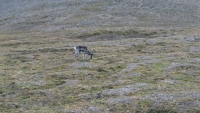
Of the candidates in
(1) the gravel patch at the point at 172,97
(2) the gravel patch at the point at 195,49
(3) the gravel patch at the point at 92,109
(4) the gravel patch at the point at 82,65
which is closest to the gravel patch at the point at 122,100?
(1) the gravel patch at the point at 172,97

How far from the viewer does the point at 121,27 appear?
332 ft

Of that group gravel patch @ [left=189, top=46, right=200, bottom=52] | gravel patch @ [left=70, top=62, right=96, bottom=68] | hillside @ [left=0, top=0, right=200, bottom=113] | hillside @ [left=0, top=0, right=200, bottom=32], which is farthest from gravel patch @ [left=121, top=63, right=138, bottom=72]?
hillside @ [left=0, top=0, right=200, bottom=32]

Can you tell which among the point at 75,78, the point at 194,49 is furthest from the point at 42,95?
the point at 194,49

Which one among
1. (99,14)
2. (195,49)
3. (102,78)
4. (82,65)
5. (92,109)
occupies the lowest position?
(195,49)

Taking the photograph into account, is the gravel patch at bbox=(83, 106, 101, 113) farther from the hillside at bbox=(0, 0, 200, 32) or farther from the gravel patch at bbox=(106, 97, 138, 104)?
the hillside at bbox=(0, 0, 200, 32)

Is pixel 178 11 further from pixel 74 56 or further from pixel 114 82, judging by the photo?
pixel 114 82

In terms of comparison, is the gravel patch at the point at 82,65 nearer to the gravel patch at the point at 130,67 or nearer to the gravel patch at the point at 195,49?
the gravel patch at the point at 130,67

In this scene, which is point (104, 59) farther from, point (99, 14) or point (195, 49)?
point (99, 14)

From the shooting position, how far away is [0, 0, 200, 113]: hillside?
36438 mm

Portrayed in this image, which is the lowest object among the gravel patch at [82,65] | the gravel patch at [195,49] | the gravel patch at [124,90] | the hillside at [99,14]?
the gravel patch at [195,49]

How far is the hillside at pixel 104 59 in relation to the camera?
3644cm

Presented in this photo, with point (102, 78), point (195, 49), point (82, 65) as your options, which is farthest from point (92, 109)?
point (195, 49)

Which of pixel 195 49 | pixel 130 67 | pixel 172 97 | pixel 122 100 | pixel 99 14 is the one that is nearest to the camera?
pixel 122 100

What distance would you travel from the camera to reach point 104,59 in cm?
6041
